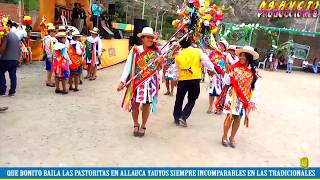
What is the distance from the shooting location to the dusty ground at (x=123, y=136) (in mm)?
5364

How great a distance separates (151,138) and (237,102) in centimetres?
143

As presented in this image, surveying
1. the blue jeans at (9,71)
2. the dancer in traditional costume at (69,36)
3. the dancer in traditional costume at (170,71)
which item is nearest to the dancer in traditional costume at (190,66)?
the dancer in traditional costume at (170,71)

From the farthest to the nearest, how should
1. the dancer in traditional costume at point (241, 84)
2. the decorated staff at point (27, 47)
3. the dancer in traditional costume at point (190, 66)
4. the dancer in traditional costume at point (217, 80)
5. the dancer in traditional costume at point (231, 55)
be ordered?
the decorated staff at point (27, 47), the dancer in traditional costume at point (217, 80), the dancer in traditional costume at point (231, 55), the dancer in traditional costume at point (190, 66), the dancer in traditional costume at point (241, 84)

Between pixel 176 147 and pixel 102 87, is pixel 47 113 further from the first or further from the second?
pixel 102 87

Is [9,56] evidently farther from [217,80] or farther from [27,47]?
[27,47]

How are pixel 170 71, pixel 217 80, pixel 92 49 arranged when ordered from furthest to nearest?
1. pixel 92 49
2. pixel 170 71
3. pixel 217 80

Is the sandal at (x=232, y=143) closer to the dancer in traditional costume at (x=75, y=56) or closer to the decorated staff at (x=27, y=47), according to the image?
the dancer in traditional costume at (x=75, y=56)

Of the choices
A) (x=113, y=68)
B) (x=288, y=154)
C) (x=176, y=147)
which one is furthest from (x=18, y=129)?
(x=113, y=68)

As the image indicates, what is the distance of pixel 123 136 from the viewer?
640cm

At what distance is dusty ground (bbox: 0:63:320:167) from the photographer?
5.36 m

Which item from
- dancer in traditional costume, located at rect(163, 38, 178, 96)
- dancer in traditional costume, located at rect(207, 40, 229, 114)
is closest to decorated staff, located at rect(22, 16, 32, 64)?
dancer in traditional costume, located at rect(163, 38, 178, 96)

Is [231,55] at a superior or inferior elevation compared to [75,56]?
superior

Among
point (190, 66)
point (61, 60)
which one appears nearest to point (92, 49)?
point (61, 60)

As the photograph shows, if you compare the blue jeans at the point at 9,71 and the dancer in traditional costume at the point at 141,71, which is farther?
the blue jeans at the point at 9,71
